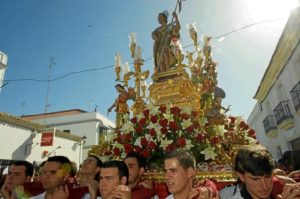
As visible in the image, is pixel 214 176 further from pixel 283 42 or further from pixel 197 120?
pixel 283 42

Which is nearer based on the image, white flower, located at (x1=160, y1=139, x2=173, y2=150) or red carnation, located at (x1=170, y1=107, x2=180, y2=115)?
white flower, located at (x1=160, y1=139, x2=173, y2=150)

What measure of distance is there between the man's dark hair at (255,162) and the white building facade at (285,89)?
12788mm

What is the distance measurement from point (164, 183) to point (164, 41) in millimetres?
3673

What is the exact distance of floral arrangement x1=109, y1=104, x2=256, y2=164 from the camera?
344 cm

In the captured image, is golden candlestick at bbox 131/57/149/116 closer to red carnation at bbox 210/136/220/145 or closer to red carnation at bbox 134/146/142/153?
red carnation at bbox 134/146/142/153

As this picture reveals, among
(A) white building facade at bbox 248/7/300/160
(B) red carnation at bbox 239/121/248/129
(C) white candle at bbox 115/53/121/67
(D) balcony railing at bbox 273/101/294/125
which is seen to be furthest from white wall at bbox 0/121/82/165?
(D) balcony railing at bbox 273/101/294/125

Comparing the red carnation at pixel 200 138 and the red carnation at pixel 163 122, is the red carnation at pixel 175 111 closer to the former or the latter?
the red carnation at pixel 163 122

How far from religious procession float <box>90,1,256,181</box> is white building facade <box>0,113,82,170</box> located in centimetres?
1390

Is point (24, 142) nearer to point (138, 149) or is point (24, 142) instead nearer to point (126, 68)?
point (126, 68)

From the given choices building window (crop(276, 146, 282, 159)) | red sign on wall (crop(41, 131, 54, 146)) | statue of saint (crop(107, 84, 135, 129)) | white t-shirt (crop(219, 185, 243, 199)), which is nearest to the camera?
white t-shirt (crop(219, 185, 243, 199))

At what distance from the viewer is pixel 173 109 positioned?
12.3ft

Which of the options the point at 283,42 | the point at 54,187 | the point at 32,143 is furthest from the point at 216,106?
the point at 32,143

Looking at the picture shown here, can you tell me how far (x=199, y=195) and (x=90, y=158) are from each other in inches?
93.1

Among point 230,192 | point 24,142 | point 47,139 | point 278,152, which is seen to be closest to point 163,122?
point 230,192
